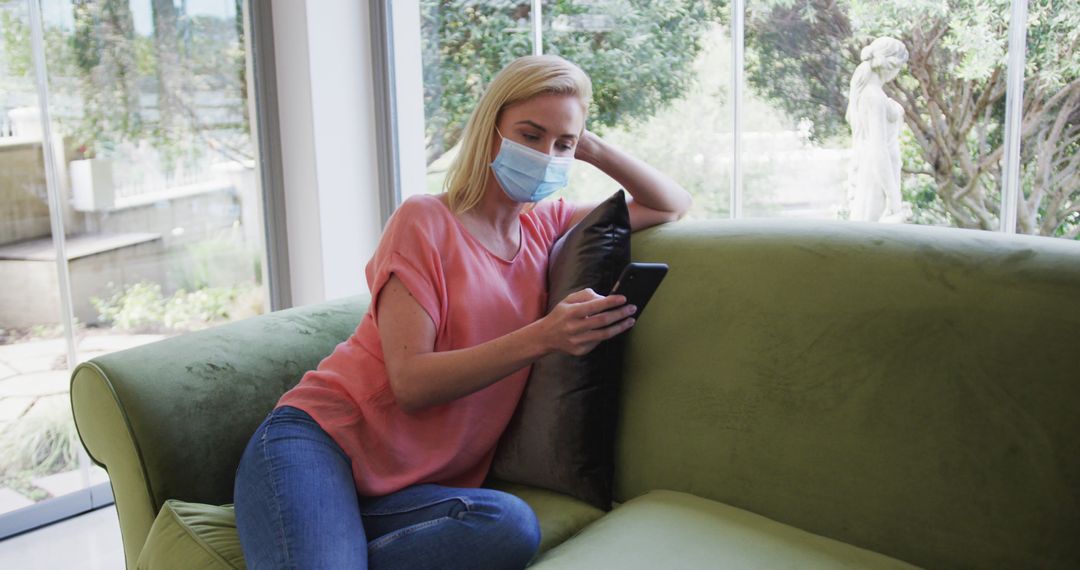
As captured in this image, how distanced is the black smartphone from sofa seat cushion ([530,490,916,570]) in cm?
37

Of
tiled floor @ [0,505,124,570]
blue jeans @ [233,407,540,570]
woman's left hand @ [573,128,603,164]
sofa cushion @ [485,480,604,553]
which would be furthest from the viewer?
tiled floor @ [0,505,124,570]

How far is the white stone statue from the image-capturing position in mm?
2230

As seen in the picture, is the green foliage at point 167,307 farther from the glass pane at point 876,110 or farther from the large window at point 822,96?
the glass pane at point 876,110

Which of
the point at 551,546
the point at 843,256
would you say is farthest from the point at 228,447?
the point at 843,256

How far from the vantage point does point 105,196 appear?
2.71 meters

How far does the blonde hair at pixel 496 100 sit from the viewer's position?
162 cm

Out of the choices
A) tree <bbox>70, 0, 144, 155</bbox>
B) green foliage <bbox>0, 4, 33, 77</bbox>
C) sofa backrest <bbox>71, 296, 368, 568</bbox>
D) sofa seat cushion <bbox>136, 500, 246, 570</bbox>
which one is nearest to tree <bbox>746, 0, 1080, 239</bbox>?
sofa backrest <bbox>71, 296, 368, 568</bbox>

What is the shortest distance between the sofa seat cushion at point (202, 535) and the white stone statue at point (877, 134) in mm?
1190

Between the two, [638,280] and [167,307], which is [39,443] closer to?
[167,307]

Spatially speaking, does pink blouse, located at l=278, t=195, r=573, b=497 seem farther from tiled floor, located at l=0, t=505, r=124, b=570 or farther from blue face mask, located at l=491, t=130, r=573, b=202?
tiled floor, located at l=0, t=505, r=124, b=570

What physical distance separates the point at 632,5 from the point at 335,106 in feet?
3.41

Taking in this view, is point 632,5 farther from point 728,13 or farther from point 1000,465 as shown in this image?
point 1000,465

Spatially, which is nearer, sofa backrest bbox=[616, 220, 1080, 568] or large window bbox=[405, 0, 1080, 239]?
sofa backrest bbox=[616, 220, 1080, 568]

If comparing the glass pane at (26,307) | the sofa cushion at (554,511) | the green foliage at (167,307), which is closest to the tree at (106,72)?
the glass pane at (26,307)
